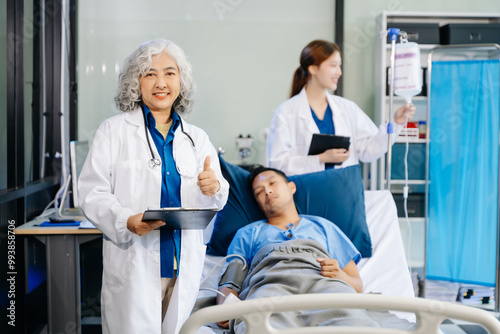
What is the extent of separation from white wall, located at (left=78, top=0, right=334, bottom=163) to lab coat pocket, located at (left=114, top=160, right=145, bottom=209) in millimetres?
2191

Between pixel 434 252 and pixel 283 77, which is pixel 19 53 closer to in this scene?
pixel 283 77

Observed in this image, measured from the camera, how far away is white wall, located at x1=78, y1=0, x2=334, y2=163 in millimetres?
3723

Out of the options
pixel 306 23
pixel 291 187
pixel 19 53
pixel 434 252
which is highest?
pixel 306 23

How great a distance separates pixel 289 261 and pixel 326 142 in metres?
0.91

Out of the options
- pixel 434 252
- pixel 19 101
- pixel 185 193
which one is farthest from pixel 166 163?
pixel 434 252

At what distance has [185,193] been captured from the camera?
1.69 metres

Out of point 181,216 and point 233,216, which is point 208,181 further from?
point 233,216

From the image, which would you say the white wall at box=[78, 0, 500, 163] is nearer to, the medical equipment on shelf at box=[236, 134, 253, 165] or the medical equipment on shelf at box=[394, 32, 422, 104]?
the medical equipment on shelf at box=[236, 134, 253, 165]

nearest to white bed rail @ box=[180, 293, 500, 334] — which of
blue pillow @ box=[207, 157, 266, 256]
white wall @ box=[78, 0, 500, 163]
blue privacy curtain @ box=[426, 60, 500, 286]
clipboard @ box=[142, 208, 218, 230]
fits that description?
clipboard @ box=[142, 208, 218, 230]

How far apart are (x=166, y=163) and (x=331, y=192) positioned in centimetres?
100

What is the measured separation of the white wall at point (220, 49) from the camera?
12.2 ft

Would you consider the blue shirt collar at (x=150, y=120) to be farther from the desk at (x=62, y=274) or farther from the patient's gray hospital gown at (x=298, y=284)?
the desk at (x=62, y=274)

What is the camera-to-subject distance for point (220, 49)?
3842mm

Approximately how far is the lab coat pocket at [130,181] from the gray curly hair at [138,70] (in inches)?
7.8
